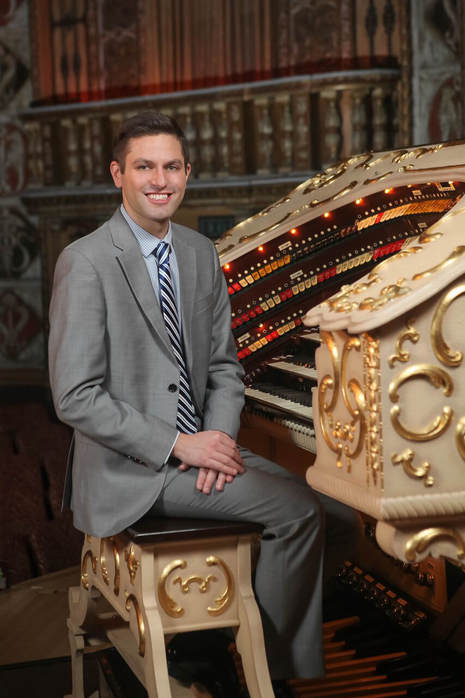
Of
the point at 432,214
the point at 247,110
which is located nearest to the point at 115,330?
the point at 432,214

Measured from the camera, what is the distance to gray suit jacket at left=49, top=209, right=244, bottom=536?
239 cm

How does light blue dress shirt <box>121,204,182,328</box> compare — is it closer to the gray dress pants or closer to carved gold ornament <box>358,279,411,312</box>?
the gray dress pants

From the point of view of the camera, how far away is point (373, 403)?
1928 mm

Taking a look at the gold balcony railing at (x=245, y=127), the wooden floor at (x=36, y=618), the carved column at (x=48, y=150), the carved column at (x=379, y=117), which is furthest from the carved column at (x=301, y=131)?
the wooden floor at (x=36, y=618)

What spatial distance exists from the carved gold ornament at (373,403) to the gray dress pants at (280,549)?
0.51 m

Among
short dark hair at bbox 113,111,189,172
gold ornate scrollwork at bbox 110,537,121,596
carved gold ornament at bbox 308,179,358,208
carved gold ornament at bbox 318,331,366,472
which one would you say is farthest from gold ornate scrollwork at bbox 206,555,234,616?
carved gold ornament at bbox 308,179,358,208

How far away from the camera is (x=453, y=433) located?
196 centimetres

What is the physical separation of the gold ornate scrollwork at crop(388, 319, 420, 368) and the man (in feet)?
→ 2.09

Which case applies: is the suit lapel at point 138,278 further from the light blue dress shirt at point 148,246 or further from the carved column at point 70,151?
the carved column at point 70,151

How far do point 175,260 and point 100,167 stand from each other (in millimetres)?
6676

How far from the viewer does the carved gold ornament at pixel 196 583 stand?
2367 millimetres

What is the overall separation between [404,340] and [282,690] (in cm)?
143

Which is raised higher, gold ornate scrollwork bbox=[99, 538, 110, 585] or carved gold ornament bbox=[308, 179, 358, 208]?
carved gold ornament bbox=[308, 179, 358, 208]

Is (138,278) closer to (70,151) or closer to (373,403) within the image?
(373,403)
